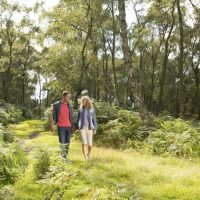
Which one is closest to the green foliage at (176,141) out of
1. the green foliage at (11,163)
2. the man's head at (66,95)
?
the man's head at (66,95)

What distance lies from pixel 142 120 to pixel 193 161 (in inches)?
286

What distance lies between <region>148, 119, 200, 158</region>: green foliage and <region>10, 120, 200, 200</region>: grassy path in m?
1.38

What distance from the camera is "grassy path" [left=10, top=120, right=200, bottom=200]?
899 centimetres

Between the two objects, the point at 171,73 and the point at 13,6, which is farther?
the point at 171,73

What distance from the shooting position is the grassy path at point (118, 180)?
899 cm

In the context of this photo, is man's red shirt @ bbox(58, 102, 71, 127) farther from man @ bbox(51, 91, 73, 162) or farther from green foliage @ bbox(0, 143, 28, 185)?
green foliage @ bbox(0, 143, 28, 185)

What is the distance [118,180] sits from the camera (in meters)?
11.2

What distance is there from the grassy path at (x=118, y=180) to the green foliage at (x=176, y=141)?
54.4 inches

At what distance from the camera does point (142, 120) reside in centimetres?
2181

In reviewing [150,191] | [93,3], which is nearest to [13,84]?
[93,3]

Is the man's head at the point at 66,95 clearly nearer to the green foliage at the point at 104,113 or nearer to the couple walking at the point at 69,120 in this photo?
the couple walking at the point at 69,120

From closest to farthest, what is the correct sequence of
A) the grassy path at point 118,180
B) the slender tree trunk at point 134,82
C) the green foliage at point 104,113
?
the grassy path at point 118,180 → the slender tree trunk at point 134,82 → the green foliage at point 104,113

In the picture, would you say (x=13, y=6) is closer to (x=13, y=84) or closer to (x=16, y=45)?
(x=16, y=45)

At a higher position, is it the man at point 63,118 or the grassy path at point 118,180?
the man at point 63,118
